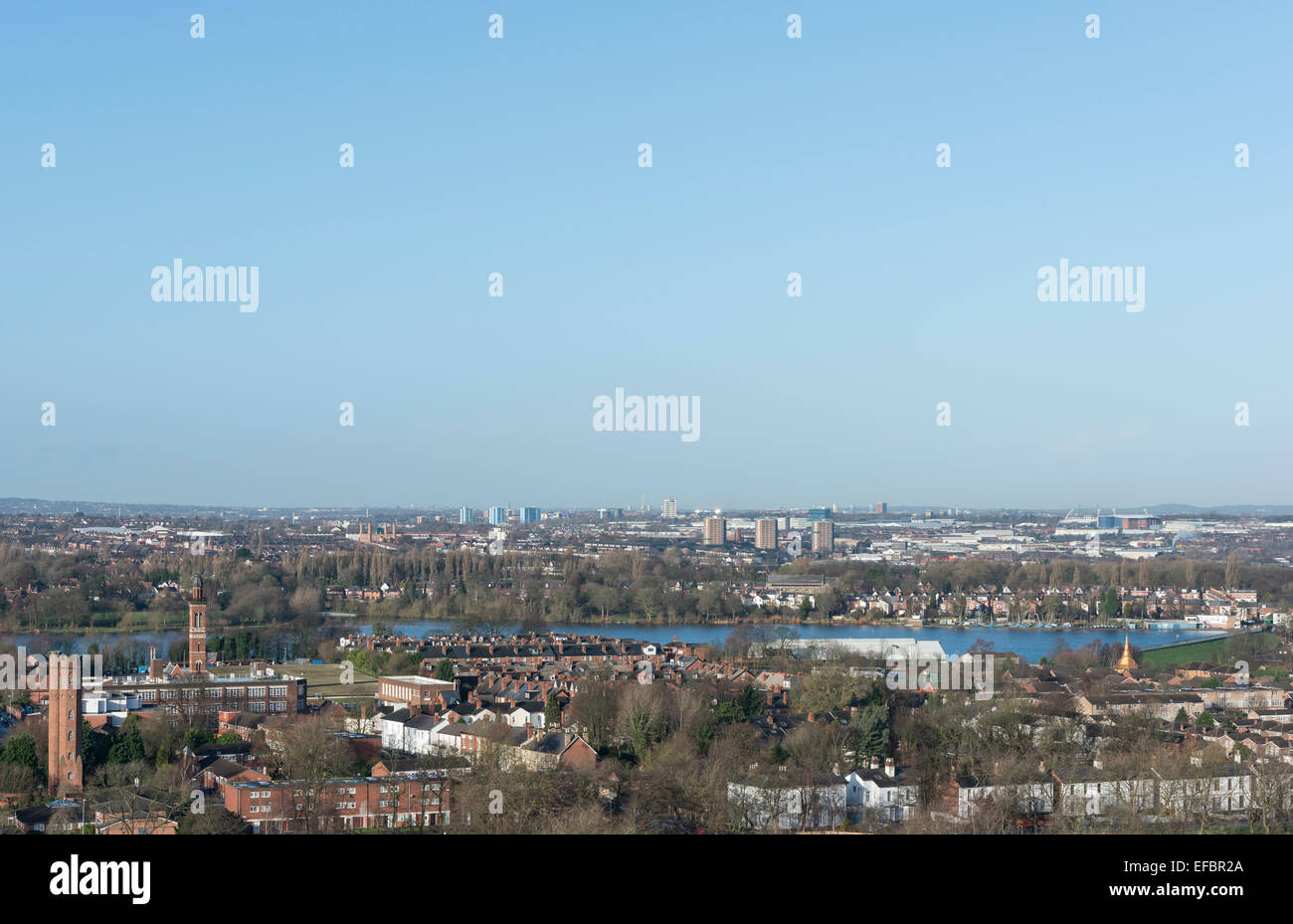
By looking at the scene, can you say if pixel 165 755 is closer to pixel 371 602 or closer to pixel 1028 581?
pixel 371 602

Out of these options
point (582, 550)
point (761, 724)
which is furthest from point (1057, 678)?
point (582, 550)

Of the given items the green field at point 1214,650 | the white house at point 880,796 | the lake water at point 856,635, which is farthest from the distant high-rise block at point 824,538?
the white house at point 880,796

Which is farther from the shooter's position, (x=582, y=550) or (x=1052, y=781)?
(x=582, y=550)

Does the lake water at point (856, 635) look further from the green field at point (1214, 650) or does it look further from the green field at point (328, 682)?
the green field at point (328, 682)

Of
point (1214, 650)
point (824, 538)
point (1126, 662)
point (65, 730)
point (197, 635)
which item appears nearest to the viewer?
point (65, 730)

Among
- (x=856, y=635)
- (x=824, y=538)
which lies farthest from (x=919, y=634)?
(x=824, y=538)

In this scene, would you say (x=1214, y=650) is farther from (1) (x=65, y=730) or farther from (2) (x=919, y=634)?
(1) (x=65, y=730)

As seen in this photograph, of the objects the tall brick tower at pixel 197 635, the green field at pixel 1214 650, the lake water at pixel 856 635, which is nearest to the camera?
the tall brick tower at pixel 197 635

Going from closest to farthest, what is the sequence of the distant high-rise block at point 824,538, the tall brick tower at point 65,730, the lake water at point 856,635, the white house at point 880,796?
the white house at point 880,796 < the tall brick tower at point 65,730 < the lake water at point 856,635 < the distant high-rise block at point 824,538

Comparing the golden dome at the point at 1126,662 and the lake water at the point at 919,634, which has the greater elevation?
the golden dome at the point at 1126,662
